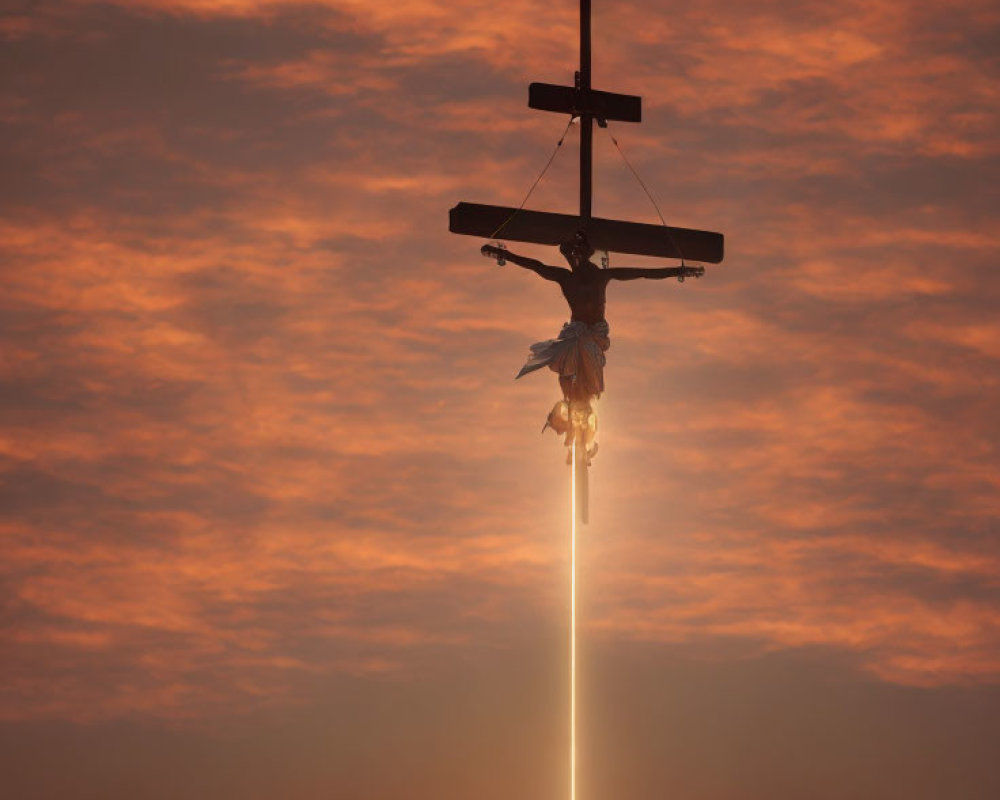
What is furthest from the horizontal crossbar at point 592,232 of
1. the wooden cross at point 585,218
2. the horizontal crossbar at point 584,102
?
the horizontal crossbar at point 584,102

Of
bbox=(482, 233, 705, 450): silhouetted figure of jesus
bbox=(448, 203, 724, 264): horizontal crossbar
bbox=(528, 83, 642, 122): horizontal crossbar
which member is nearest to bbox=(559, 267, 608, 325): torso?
bbox=(482, 233, 705, 450): silhouetted figure of jesus

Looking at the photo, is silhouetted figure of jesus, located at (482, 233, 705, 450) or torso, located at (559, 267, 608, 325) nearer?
silhouetted figure of jesus, located at (482, 233, 705, 450)

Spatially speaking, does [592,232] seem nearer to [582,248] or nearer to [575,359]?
[582,248]

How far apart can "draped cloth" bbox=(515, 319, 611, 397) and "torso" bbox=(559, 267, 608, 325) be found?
0.26m

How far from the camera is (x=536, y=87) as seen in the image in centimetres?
3388

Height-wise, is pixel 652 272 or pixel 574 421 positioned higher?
pixel 652 272

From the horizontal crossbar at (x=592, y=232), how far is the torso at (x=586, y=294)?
588 millimetres

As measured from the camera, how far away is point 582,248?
1325 inches

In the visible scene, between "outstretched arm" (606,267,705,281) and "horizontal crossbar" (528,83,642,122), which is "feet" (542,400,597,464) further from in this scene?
"horizontal crossbar" (528,83,642,122)

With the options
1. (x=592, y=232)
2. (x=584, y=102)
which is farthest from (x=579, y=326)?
(x=584, y=102)

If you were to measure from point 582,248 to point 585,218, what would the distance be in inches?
23.1

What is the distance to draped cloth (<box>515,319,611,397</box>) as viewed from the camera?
33.1 metres

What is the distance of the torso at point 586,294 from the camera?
3350cm

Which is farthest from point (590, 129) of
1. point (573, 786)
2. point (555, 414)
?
point (573, 786)
